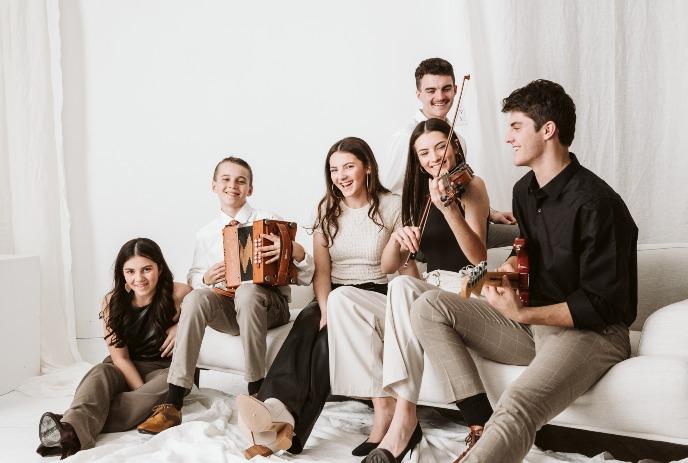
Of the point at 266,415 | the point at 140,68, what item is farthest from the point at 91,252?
the point at 266,415

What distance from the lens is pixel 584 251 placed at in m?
1.82

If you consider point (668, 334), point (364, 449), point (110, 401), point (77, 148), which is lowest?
Answer: point (364, 449)

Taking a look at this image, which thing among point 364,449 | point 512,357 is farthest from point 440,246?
point 364,449

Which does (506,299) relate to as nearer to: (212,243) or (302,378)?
(302,378)

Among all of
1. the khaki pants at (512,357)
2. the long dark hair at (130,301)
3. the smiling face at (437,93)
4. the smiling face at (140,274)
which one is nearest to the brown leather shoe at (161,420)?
the long dark hair at (130,301)

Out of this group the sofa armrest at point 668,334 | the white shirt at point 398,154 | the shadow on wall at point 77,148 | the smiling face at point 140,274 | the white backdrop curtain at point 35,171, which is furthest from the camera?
the shadow on wall at point 77,148

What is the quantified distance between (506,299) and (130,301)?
59.4 inches

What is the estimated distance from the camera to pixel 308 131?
3770 mm

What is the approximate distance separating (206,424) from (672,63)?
2227mm

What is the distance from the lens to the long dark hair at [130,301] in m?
2.65

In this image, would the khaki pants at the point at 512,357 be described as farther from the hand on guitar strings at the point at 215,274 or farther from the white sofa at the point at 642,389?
the hand on guitar strings at the point at 215,274

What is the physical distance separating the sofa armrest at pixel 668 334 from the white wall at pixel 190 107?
1.93 m

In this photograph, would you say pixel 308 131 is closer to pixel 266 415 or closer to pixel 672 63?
pixel 672 63

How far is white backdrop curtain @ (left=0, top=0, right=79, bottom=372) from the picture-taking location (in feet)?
11.7
